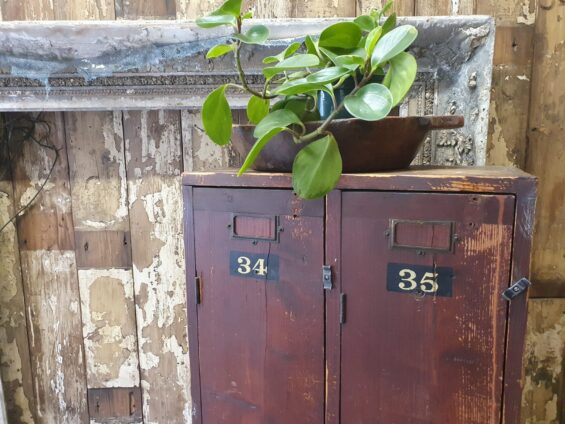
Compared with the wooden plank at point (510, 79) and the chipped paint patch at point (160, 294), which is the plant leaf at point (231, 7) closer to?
the chipped paint patch at point (160, 294)

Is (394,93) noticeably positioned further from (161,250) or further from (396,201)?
(161,250)

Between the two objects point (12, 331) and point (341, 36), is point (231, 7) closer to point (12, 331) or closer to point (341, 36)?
point (341, 36)

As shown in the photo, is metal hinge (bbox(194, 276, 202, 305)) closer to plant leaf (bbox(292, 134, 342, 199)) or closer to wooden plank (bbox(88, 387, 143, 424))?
plant leaf (bbox(292, 134, 342, 199))

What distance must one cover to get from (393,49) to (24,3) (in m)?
0.95

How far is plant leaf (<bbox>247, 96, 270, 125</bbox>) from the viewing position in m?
0.71

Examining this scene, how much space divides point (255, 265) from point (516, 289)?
415 mm

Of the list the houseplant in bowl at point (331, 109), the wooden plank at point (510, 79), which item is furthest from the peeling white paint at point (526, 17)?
the houseplant in bowl at point (331, 109)

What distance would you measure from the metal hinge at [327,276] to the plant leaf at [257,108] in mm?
296

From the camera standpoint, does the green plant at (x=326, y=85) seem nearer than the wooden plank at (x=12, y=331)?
Yes

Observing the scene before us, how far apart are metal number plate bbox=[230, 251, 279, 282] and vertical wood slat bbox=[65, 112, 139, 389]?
524 mm

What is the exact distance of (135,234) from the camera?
3.64ft

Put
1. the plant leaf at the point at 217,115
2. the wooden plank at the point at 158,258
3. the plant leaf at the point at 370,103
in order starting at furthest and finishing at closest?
the wooden plank at the point at 158,258, the plant leaf at the point at 217,115, the plant leaf at the point at 370,103

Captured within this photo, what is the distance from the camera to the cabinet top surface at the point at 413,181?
58cm

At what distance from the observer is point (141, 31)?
89cm
